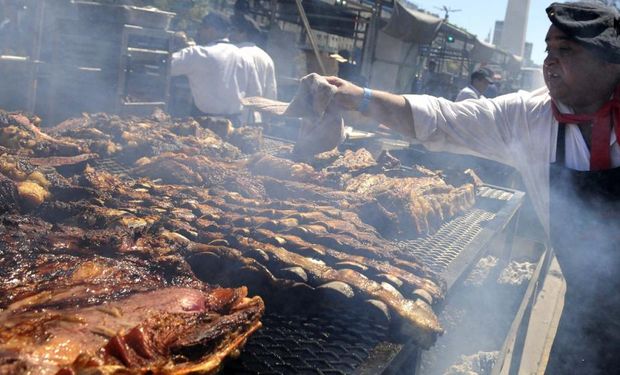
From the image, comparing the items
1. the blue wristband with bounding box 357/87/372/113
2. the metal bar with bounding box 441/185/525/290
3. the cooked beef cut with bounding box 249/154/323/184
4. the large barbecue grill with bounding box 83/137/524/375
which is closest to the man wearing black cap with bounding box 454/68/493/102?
the metal bar with bounding box 441/185/525/290

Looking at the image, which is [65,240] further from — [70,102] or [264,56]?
[264,56]

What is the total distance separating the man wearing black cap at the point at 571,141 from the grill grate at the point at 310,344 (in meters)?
1.67

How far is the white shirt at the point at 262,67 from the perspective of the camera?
910 centimetres

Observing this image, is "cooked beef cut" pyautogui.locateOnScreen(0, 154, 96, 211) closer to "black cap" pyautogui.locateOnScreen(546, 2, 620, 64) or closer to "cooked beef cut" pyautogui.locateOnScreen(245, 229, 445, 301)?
"cooked beef cut" pyautogui.locateOnScreen(245, 229, 445, 301)

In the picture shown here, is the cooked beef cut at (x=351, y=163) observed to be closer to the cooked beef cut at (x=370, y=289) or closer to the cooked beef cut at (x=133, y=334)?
the cooked beef cut at (x=370, y=289)

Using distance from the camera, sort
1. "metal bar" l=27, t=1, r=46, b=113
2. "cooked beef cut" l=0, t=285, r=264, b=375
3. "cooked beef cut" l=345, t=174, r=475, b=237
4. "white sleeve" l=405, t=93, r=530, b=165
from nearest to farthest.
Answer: "cooked beef cut" l=0, t=285, r=264, b=375, "white sleeve" l=405, t=93, r=530, b=165, "cooked beef cut" l=345, t=174, r=475, b=237, "metal bar" l=27, t=1, r=46, b=113

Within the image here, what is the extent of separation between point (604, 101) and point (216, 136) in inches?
184

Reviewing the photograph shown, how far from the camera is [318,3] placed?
15.7 metres

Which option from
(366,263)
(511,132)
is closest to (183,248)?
(366,263)

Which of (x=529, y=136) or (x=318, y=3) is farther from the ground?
(x=318, y=3)

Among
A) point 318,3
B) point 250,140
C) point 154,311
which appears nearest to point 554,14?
point 154,311

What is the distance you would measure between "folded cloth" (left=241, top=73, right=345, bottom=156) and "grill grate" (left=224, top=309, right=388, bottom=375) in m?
1.72

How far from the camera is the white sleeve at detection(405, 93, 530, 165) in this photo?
3.87 meters

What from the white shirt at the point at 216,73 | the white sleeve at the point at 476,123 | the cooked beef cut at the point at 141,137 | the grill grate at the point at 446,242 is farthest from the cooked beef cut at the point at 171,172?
the white shirt at the point at 216,73
